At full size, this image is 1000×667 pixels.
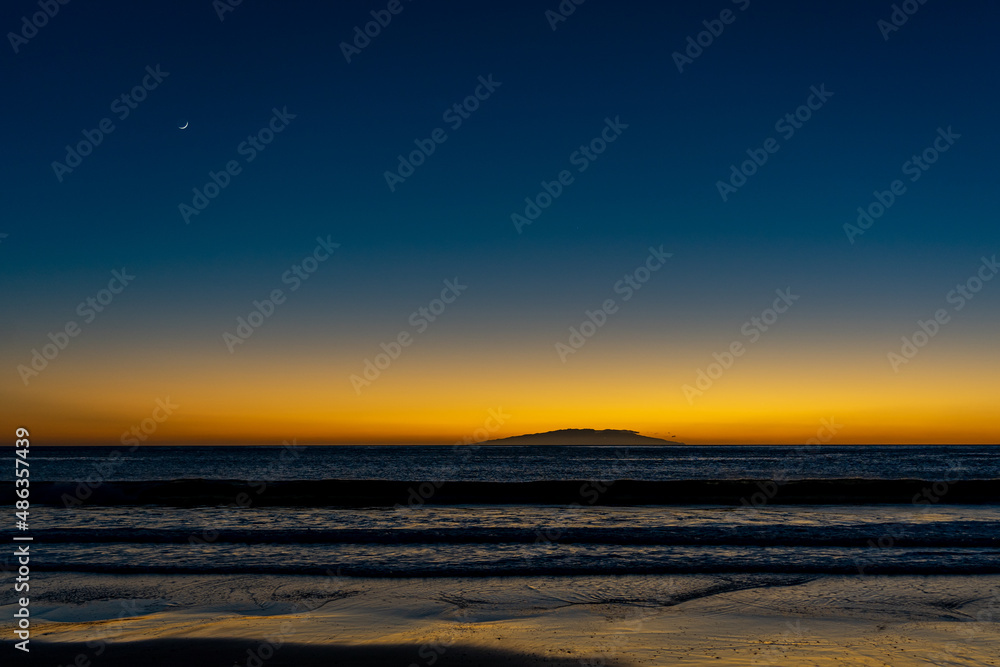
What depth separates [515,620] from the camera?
32.9 ft

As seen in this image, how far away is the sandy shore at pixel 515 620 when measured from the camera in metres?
8.31

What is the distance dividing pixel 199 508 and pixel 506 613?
69.7 ft

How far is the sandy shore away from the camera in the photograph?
831cm

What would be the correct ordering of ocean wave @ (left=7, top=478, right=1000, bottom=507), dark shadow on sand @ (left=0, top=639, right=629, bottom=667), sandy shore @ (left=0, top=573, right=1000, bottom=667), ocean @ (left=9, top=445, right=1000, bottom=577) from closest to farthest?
dark shadow on sand @ (left=0, top=639, right=629, bottom=667) → sandy shore @ (left=0, top=573, right=1000, bottom=667) → ocean @ (left=9, top=445, right=1000, bottom=577) → ocean wave @ (left=7, top=478, right=1000, bottom=507)

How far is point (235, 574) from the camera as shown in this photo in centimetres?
1354

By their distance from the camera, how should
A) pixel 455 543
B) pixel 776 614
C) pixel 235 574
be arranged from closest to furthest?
pixel 776 614, pixel 235 574, pixel 455 543

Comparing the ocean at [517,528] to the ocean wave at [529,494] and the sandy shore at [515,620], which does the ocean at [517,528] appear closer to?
the ocean wave at [529,494]

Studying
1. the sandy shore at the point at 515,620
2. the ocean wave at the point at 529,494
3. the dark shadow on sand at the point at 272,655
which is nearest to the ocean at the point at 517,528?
the ocean wave at the point at 529,494

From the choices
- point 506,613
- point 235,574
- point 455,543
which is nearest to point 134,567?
point 235,574

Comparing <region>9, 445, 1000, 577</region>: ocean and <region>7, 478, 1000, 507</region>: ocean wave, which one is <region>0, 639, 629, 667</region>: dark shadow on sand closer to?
<region>9, 445, 1000, 577</region>: ocean

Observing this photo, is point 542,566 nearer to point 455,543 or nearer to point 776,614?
point 455,543

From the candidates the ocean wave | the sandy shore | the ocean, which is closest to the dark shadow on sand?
the sandy shore

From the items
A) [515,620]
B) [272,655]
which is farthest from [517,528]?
[272,655]

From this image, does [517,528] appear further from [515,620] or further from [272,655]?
[272,655]
